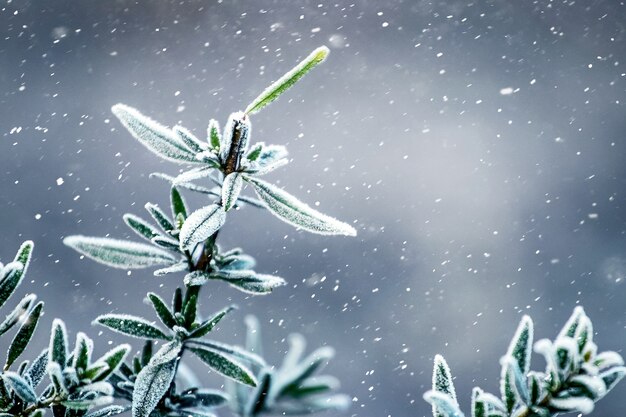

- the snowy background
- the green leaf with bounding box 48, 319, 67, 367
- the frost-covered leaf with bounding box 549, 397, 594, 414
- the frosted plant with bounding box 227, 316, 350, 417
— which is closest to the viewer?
the frost-covered leaf with bounding box 549, 397, 594, 414

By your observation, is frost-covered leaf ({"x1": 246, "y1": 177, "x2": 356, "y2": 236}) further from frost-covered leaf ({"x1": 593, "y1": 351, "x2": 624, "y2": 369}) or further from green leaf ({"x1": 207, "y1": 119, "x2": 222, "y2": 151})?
frost-covered leaf ({"x1": 593, "y1": 351, "x2": 624, "y2": 369})

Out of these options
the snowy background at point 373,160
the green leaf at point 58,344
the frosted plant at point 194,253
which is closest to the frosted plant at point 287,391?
the frosted plant at point 194,253

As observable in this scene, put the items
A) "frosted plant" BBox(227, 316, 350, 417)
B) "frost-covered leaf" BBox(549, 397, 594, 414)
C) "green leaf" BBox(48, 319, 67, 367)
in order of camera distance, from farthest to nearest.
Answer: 1. "frosted plant" BBox(227, 316, 350, 417)
2. "green leaf" BBox(48, 319, 67, 367)
3. "frost-covered leaf" BBox(549, 397, 594, 414)

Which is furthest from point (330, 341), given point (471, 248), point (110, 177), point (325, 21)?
point (325, 21)

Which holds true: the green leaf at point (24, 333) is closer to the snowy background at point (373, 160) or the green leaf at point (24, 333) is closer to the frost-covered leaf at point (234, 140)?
the frost-covered leaf at point (234, 140)

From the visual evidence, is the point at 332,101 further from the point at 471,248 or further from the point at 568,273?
the point at 568,273

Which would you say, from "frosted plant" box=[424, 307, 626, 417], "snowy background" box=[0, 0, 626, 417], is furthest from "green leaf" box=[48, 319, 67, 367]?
"snowy background" box=[0, 0, 626, 417]

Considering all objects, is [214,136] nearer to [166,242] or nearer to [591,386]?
[166,242]
